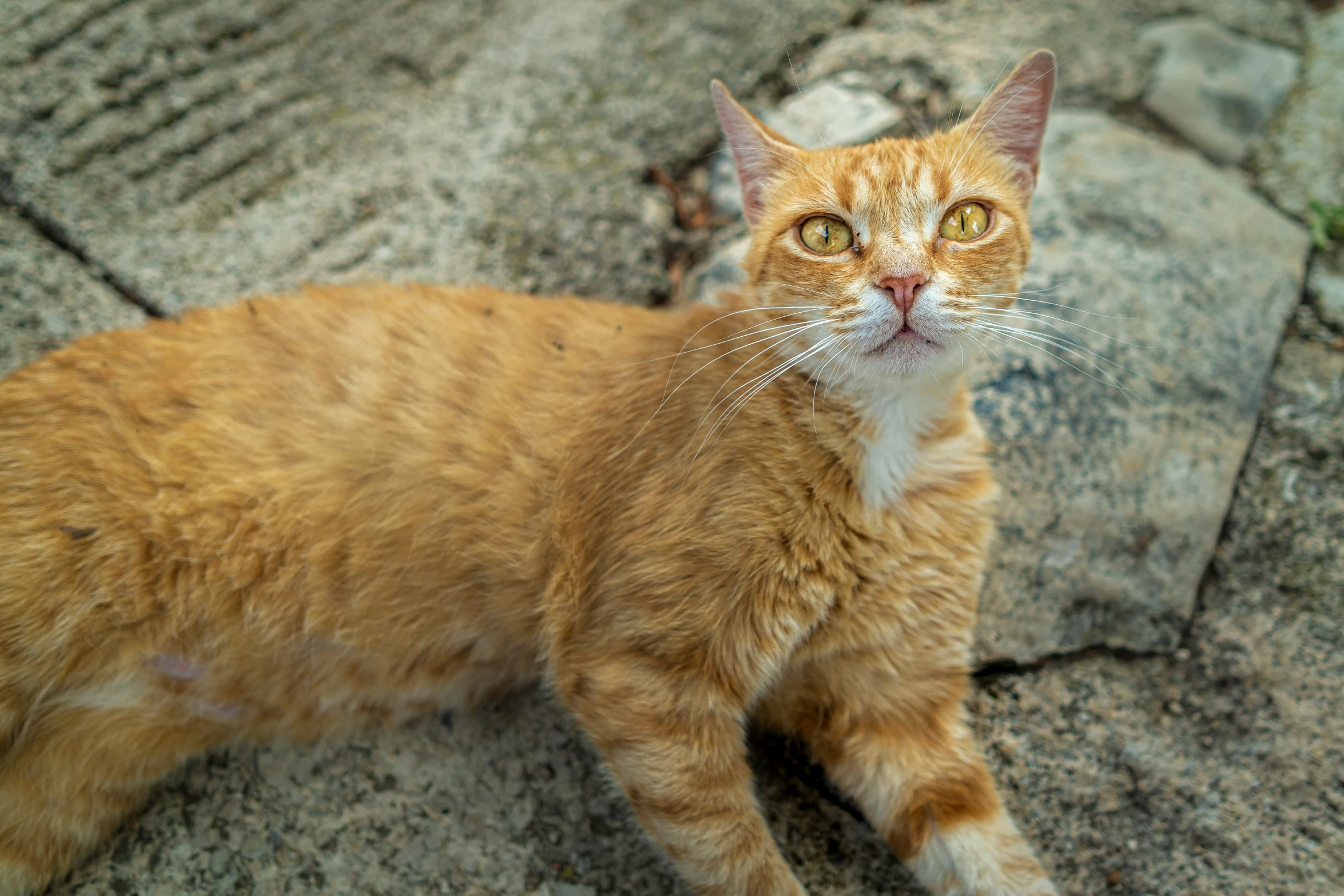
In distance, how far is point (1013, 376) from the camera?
9.50 ft

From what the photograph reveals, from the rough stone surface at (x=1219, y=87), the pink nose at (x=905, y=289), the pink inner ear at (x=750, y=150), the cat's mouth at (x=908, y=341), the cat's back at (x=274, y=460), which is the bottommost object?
the cat's back at (x=274, y=460)

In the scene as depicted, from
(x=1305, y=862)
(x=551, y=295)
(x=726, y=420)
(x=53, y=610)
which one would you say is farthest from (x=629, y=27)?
(x=1305, y=862)

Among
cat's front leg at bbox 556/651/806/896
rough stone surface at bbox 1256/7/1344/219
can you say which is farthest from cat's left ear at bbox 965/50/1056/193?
rough stone surface at bbox 1256/7/1344/219

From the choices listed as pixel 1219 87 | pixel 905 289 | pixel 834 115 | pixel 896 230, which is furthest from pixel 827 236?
pixel 1219 87

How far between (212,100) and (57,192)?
66 centimetres

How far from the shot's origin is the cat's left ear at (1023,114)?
2.32 metres

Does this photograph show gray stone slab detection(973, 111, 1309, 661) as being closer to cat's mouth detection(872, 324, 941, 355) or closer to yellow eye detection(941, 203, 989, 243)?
yellow eye detection(941, 203, 989, 243)

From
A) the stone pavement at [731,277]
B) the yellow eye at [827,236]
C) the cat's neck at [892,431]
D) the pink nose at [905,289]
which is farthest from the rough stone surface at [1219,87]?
the pink nose at [905,289]

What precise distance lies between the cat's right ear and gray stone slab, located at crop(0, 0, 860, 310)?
0.92m

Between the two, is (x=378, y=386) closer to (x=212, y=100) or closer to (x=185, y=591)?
(x=185, y=591)

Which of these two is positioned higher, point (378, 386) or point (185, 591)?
point (378, 386)

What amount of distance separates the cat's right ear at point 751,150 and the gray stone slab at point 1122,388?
0.65m

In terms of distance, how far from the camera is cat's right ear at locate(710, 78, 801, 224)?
242 centimetres

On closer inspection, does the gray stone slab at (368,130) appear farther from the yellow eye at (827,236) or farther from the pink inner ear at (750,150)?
the yellow eye at (827,236)
